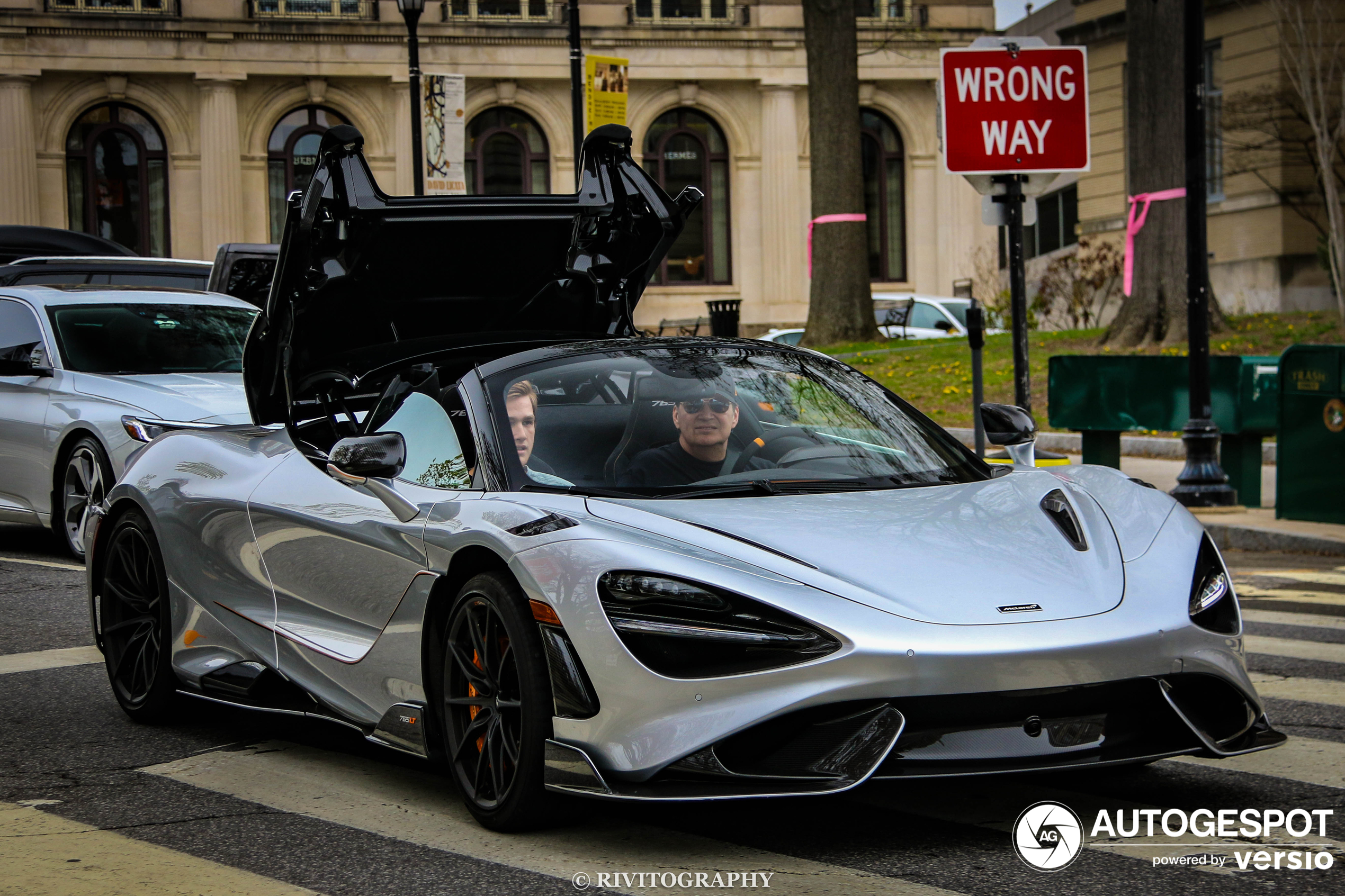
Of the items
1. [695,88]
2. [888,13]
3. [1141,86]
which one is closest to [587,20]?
[695,88]

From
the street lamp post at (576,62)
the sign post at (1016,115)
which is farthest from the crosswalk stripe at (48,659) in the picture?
the street lamp post at (576,62)

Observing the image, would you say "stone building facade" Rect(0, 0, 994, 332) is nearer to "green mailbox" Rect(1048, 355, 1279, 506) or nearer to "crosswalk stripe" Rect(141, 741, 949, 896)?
"green mailbox" Rect(1048, 355, 1279, 506)

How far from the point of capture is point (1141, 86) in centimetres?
1934

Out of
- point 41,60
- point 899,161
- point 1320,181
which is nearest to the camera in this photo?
point 1320,181

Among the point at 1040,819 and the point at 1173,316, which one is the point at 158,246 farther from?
the point at 1040,819

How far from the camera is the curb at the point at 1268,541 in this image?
36.4ft

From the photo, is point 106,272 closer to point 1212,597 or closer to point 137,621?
point 137,621

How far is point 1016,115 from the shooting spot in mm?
11633

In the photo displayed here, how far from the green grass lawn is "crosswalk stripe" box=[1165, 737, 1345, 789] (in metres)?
12.1

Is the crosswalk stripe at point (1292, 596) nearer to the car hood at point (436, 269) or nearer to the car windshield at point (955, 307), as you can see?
the car hood at point (436, 269)

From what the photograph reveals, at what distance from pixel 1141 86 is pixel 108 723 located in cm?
1621

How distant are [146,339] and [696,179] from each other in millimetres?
31365

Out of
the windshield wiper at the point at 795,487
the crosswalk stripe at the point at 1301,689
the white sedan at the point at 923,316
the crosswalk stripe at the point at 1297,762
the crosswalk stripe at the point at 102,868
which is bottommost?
the crosswalk stripe at the point at 1301,689

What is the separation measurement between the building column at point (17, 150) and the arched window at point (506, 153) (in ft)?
32.8
